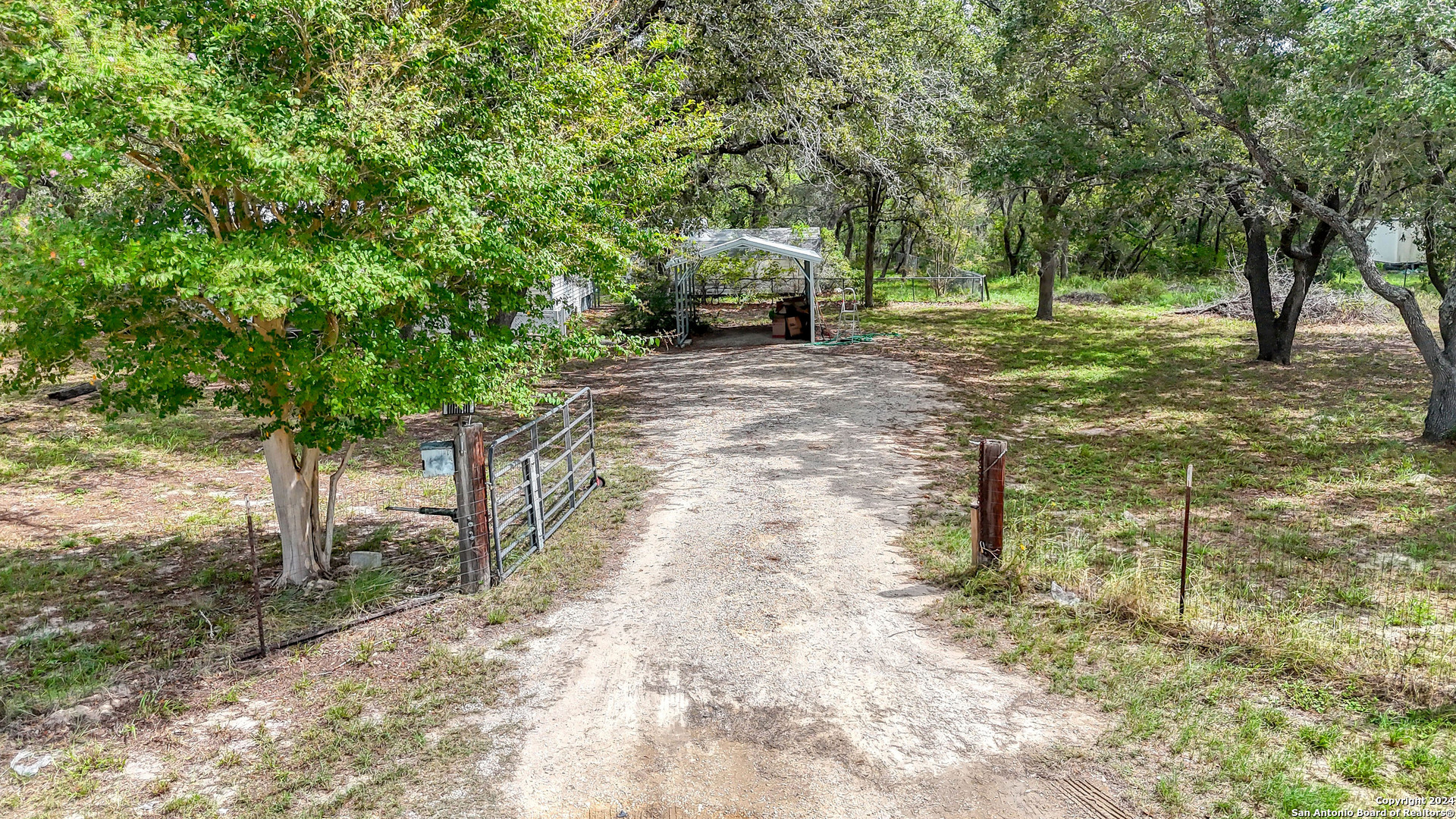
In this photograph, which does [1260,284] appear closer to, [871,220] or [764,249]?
[764,249]

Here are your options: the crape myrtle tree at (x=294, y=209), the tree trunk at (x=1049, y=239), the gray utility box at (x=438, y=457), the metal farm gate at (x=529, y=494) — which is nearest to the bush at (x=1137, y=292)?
the tree trunk at (x=1049, y=239)

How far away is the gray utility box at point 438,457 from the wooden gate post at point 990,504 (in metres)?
3.92

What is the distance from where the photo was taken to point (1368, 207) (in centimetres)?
1324

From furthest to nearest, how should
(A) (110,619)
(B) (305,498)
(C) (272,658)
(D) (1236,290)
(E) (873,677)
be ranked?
(D) (1236,290), (B) (305,498), (A) (110,619), (C) (272,658), (E) (873,677)

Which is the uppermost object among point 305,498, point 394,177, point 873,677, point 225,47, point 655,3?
point 655,3

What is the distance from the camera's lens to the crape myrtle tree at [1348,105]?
9.32 meters

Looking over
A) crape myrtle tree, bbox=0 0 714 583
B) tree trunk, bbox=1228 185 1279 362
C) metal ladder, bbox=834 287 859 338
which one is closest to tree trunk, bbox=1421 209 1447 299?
tree trunk, bbox=1228 185 1279 362

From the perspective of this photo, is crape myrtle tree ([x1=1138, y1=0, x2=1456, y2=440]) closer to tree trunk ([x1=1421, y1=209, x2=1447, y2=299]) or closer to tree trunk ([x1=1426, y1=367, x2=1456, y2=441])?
tree trunk ([x1=1426, y1=367, x2=1456, y2=441])

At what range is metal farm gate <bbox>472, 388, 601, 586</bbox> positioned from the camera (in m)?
7.19

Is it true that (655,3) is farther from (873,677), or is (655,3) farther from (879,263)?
(879,263)

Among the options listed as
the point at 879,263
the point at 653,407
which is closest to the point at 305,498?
the point at 653,407

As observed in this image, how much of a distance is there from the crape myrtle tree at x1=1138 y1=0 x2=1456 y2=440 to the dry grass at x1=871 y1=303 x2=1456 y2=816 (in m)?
2.06

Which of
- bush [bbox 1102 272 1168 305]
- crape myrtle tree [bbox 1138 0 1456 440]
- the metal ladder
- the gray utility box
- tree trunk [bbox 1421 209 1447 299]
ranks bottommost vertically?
the gray utility box

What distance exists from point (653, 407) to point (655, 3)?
19.5ft
